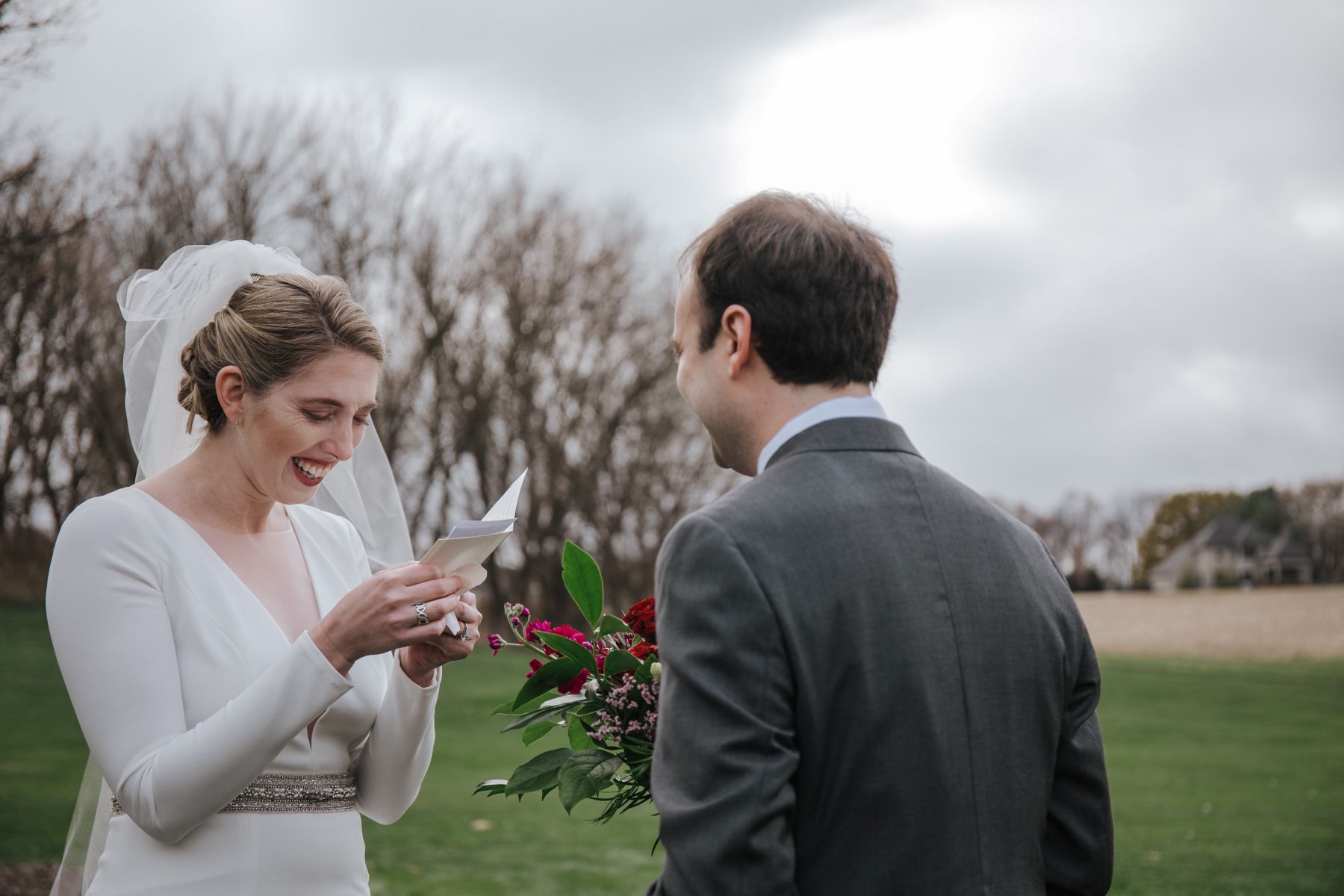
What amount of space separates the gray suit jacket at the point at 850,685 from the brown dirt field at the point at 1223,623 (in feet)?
108

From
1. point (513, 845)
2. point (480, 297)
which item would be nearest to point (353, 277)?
point (480, 297)

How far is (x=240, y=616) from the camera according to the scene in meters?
2.66

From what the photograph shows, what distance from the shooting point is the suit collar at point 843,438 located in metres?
1.87

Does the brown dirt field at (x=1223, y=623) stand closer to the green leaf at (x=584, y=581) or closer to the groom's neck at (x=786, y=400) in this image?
the green leaf at (x=584, y=581)

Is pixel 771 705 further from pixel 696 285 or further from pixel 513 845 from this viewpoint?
pixel 513 845

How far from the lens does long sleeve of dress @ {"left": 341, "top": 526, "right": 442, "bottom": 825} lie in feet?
9.25

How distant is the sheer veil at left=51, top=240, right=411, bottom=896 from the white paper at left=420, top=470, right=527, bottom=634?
0.93 meters

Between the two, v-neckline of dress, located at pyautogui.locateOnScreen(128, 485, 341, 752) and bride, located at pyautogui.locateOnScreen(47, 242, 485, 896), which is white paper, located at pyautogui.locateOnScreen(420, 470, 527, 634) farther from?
v-neckline of dress, located at pyautogui.locateOnScreen(128, 485, 341, 752)

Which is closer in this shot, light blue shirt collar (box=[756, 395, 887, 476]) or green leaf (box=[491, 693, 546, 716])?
light blue shirt collar (box=[756, 395, 887, 476])

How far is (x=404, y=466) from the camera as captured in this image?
2655 centimetres

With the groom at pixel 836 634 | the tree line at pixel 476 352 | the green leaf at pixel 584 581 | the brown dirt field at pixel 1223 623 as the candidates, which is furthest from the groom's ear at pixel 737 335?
the brown dirt field at pixel 1223 623

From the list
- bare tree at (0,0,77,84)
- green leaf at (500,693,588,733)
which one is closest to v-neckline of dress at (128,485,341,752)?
green leaf at (500,693,588,733)

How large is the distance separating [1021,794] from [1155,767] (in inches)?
662

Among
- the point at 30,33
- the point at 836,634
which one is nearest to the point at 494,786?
the point at 836,634
